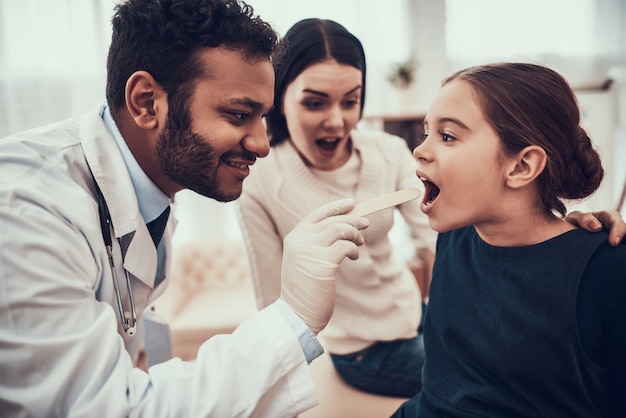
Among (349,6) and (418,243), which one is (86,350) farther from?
(349,6)

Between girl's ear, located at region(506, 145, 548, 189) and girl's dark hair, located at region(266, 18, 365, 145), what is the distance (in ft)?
2.23

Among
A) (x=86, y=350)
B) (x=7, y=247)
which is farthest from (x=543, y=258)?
(x=7, y=247)

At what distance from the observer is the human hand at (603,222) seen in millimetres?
887

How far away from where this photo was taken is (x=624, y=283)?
83 centimetres

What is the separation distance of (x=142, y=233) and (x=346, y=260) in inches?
26.4

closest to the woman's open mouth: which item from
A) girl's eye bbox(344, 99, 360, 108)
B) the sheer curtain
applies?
girl's eye bbox(344, 99, 360, 108)

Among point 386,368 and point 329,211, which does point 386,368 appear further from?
point 329,211

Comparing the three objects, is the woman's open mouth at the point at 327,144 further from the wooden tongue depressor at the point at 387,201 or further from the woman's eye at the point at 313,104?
the wooden tongue depressor at the point at 387,201

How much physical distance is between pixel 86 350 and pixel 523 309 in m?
0.85

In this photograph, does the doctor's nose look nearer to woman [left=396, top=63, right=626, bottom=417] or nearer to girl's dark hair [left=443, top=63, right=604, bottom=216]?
woman [left=396, top=63, right=626, bottom=417]

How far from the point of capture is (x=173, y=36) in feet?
3.38

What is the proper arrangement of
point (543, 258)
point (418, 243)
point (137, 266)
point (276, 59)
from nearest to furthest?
point (543, 258), point (137, 266), point (276, 59), point (418, 243)

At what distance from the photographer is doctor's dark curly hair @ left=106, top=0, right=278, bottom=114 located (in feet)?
3.38

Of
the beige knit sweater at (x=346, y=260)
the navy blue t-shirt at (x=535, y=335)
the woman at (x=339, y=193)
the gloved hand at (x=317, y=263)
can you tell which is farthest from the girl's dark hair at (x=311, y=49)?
the navy blue t-shirt at (x=535, y=335)
